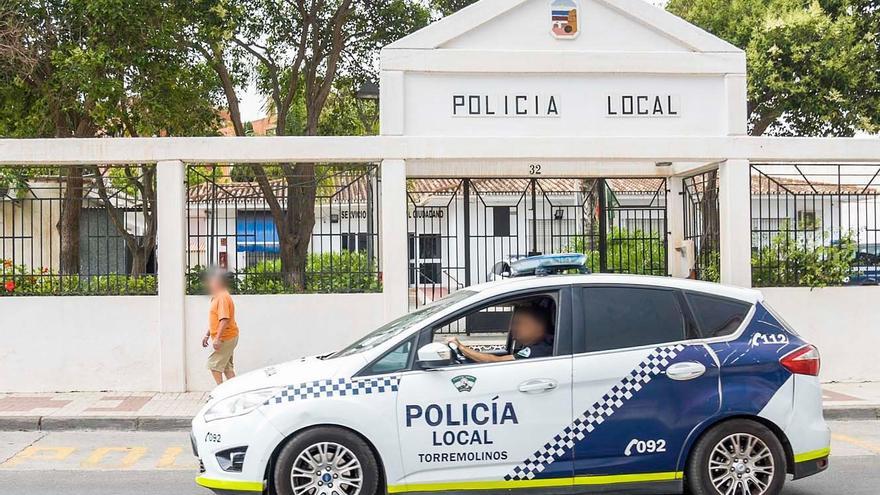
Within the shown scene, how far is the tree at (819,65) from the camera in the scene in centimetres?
1834

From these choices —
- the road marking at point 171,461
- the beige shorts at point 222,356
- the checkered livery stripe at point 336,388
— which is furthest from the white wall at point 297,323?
the checkered livery stripe at point 336,388

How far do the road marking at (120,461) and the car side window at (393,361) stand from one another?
133 inches

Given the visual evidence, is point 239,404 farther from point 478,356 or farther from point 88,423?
point 88,423

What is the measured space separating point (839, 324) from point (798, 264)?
36.7 inches

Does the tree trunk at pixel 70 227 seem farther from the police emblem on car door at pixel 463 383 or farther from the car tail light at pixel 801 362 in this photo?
the car tail light at pixel 801 362

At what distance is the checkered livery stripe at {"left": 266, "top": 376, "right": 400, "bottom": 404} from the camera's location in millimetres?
6316

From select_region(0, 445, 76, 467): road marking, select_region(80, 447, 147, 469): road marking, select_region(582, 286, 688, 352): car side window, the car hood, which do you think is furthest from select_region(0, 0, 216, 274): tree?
select_region(582, 286, 688, 352): car side window

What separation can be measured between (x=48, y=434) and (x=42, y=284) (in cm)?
273

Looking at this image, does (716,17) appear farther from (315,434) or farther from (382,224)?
(315,434)

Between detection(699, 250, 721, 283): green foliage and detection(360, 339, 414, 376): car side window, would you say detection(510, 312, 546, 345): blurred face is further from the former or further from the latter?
detection(699, 250, 721, 283): green foliage

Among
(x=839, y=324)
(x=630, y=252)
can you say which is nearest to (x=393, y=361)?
(x=839, y=324)

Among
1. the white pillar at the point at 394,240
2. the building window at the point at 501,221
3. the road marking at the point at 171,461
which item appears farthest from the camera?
the building window at the point at 501,221

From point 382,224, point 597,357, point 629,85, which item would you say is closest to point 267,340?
point 382,224

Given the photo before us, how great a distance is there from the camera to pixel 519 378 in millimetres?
6473
